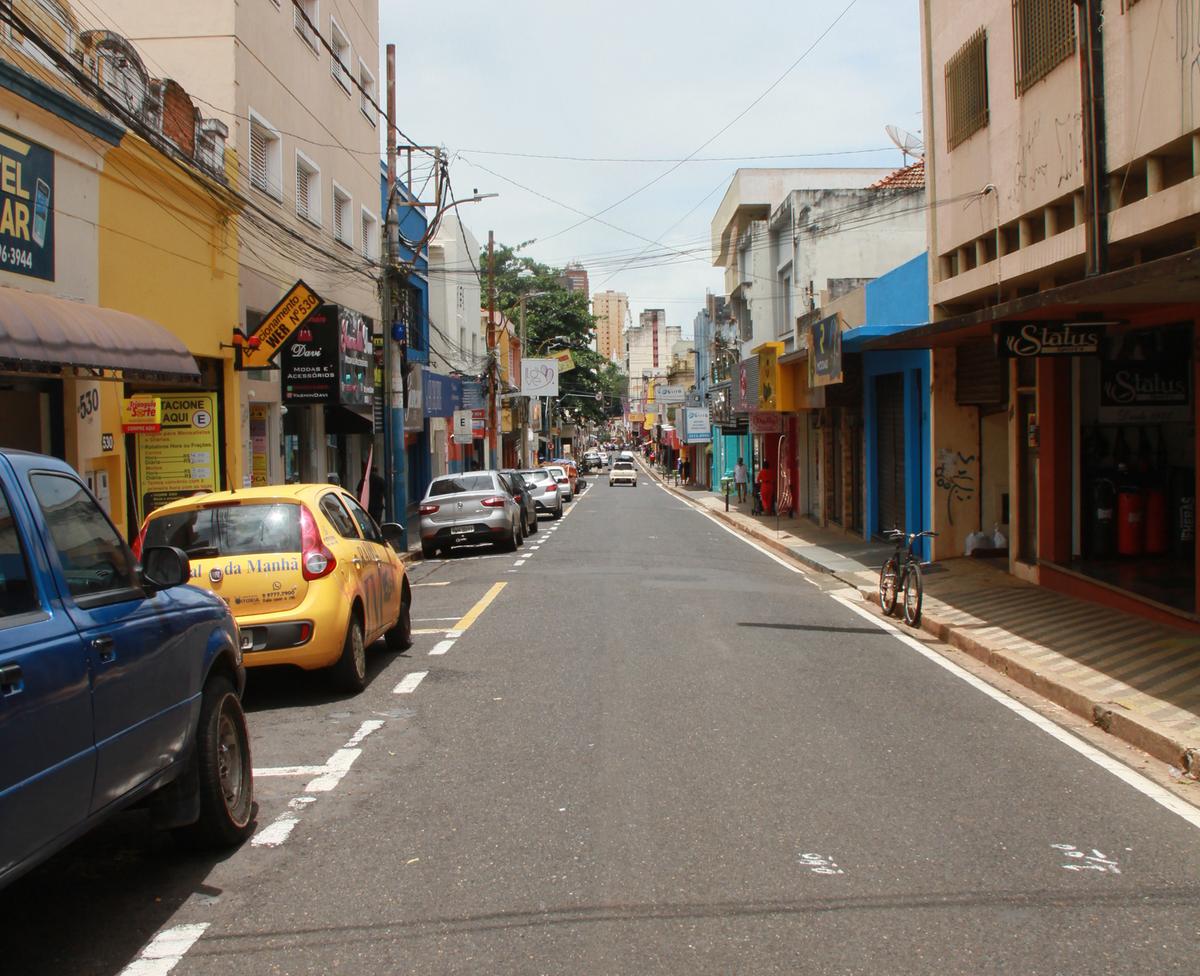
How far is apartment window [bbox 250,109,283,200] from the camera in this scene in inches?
798

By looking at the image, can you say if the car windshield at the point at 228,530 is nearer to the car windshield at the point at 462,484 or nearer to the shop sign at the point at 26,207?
the shop sign at the point at 26,207

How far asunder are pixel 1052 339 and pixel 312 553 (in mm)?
8101

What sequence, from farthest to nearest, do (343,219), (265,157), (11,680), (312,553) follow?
1. (343,219)
2. (265,157)
3. (312,553)
4. (11,680)

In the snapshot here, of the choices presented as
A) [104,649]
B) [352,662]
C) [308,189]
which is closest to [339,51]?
[308,189]

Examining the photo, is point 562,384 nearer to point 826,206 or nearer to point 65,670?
point 826,206

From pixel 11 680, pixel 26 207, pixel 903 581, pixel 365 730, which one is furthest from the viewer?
pixel 903 581

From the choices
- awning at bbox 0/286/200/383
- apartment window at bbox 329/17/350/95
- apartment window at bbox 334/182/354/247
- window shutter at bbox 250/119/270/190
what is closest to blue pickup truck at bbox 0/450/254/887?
awning at bbox 0/286/200/383

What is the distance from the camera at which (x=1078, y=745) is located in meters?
7.68

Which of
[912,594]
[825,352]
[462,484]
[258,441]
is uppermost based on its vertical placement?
[825,352]

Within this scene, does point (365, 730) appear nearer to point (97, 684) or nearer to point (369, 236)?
point (97, 684)

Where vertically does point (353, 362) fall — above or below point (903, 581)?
above

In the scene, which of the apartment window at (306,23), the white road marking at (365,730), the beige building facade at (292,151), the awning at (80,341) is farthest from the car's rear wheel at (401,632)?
the apartment window at (306,23)

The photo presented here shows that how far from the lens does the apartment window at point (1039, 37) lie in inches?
522

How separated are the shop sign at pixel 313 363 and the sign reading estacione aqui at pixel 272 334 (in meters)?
2.60
